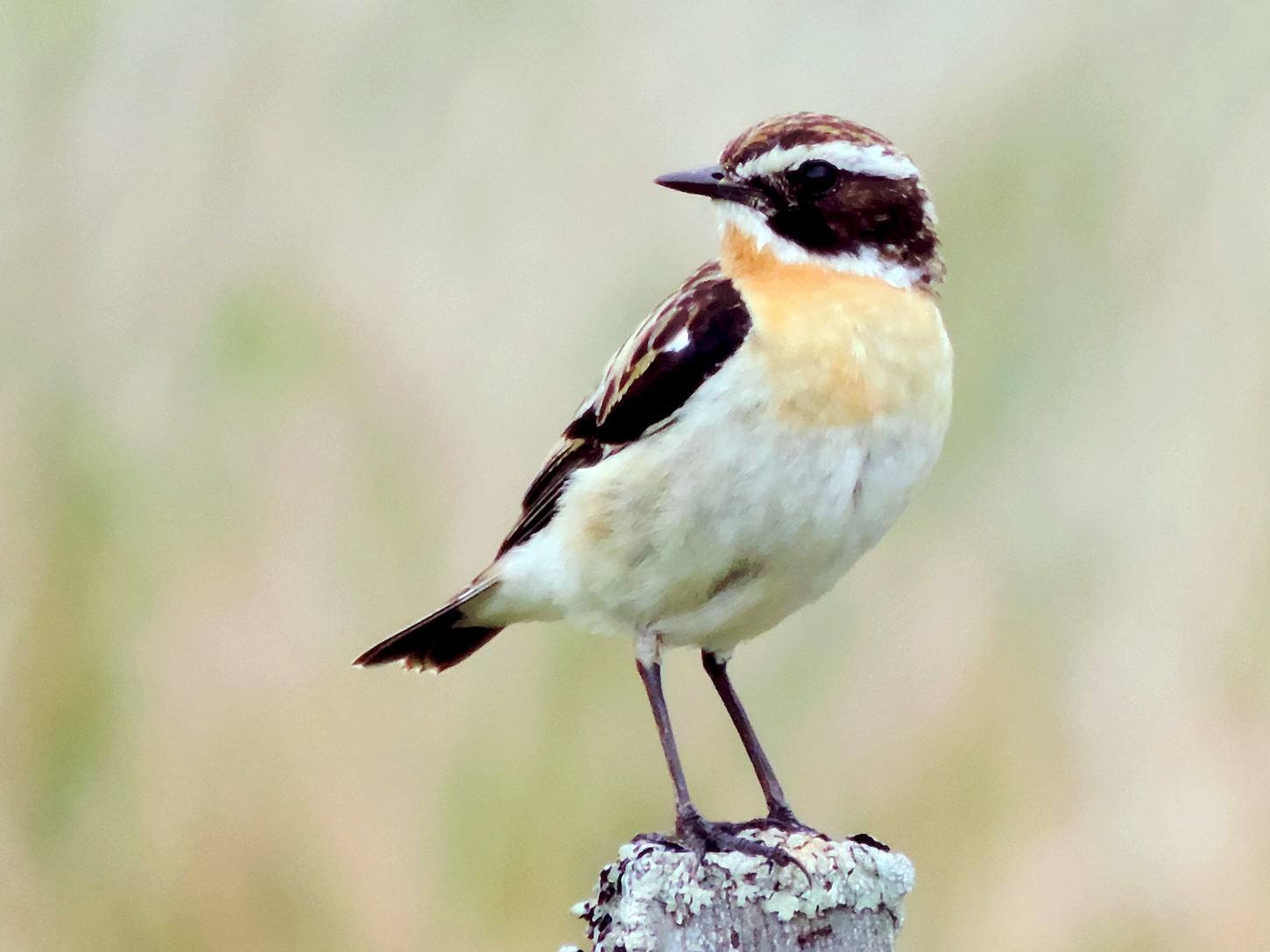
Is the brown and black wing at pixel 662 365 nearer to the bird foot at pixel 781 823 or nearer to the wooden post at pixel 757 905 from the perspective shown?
the bird foot at pixel 781 823

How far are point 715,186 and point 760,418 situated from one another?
23.1 inches

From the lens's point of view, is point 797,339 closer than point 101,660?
Yes

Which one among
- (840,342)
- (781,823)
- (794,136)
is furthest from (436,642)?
(794,136)

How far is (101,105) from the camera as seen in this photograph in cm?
482

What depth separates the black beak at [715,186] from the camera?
326 cm

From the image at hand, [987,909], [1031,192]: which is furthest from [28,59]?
[987,909]

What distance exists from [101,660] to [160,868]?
2.26 feet

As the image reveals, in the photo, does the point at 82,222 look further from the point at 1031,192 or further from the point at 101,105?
the point at 1031,192

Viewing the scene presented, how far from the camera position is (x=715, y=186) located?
3270 mm

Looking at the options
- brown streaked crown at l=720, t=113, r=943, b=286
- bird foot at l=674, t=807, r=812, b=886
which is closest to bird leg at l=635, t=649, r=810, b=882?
bird foot at l=674, t=807, r=812, b=886

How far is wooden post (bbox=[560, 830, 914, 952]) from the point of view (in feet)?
8.11

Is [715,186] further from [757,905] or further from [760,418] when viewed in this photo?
→ [757,905]

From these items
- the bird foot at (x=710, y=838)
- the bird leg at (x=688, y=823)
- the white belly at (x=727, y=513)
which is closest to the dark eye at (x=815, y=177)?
the white belly at (x=727, y=513)

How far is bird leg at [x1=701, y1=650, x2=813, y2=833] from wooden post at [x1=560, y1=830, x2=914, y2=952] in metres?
0.49
